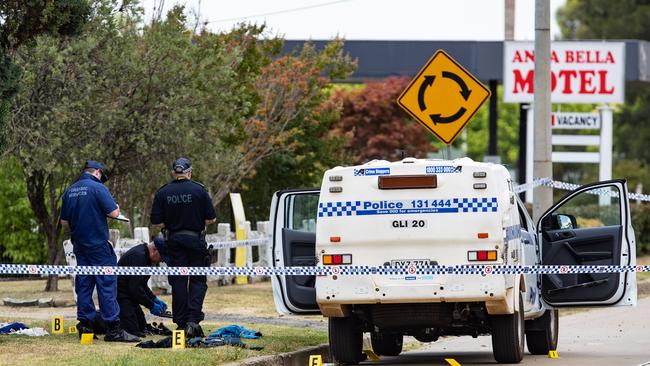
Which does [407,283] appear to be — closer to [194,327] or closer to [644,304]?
[194,327]

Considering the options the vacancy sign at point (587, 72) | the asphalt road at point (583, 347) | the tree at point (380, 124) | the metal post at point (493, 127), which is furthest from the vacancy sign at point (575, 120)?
the asphalt road at point (583, 347)

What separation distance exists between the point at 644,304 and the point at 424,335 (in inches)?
425

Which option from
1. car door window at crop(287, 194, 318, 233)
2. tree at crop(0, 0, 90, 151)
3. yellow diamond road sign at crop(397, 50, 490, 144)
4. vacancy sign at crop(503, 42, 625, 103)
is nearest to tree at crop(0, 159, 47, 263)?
vacancy sign at crop(503, 42, 625, 103)

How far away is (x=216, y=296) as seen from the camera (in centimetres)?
2269

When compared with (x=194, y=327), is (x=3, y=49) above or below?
above

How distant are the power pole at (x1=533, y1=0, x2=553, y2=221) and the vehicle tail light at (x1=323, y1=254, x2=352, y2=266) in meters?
7.64

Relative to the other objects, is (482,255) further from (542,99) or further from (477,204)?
(542,99)

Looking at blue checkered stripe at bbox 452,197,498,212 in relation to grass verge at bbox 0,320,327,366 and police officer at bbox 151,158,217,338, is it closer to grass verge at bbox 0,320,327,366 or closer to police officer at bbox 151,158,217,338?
grass verge at bbox 0,320,327,366

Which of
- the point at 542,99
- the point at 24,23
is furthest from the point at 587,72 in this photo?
the point at 24,23

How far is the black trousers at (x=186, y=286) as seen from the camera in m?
14.7

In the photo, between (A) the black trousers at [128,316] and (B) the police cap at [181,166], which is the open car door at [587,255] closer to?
(B) the police cap at [181,166]

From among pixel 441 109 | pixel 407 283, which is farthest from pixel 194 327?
pixel 441 109

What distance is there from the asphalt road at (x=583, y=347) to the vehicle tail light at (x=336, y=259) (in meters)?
1.75

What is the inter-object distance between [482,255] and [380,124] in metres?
28.9
